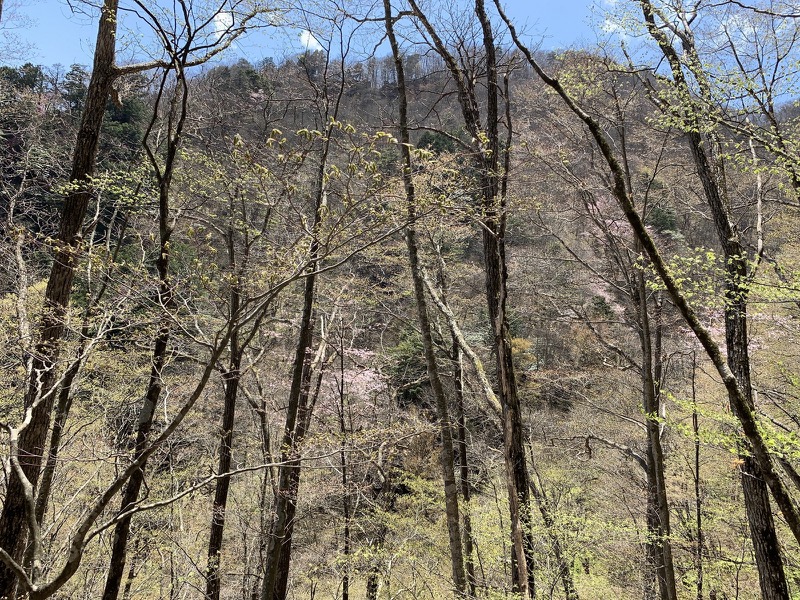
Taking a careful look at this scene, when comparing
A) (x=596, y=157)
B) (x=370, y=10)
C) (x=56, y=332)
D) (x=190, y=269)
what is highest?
(x=370, y=10)

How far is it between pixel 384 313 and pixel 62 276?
5113 millimetres

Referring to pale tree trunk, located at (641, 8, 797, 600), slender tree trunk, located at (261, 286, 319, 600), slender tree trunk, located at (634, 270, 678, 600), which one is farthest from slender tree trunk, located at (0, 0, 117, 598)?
slender tree trunk, located at (634, 270, 678, 600)

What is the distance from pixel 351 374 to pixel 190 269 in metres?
8.01

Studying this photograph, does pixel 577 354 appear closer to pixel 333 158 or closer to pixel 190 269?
pixel 333 158

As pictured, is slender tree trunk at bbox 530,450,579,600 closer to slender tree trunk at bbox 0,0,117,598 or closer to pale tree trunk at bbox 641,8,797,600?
pale tree trunk at bbox 641,8,797,600

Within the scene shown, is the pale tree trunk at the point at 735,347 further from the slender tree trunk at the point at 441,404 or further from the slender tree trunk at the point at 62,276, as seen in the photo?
the slender tree trunk at the point at 62,276

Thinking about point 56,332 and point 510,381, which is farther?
point 56,332

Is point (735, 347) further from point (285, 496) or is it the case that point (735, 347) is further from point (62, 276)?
point (62, 276)

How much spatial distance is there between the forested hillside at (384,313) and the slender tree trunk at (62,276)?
2 centimetres

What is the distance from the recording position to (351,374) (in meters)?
12.3

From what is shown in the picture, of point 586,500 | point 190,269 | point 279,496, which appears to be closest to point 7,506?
point 190,269

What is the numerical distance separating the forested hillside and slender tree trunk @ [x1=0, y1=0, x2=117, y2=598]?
2 cm

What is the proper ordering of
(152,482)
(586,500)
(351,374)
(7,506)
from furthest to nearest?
(351,374)
(586,500)
(152,482)
(7,506)

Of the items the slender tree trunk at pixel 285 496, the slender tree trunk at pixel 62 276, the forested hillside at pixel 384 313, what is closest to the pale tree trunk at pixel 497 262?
the forested hillside at pixel 384 313
